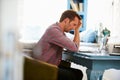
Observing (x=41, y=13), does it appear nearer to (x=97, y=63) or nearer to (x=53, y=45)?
(x=53, y=45)

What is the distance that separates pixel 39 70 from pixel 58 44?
0.33m

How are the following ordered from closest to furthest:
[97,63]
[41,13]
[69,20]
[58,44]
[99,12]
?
1. [97,63]
2. [58,44]
3. [69,20]
4. [41,13]
5. [99,12]

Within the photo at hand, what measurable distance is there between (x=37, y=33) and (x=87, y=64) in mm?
1318

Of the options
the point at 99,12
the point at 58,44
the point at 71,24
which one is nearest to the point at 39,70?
the point at 58,44

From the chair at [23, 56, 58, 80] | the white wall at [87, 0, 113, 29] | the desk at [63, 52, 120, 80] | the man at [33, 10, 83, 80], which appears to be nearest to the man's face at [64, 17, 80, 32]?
the man at [33, 10, 83, 80]

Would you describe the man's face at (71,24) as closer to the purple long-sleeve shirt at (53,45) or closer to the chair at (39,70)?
the purple long-sleeve shirt at (53,45)

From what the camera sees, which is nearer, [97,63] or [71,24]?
[97,63]

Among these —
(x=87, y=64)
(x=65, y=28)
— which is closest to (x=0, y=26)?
(x=87, y=64)

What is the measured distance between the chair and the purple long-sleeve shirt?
251mm

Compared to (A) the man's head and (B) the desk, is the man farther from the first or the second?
(B) the desk

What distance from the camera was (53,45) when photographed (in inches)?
85.3

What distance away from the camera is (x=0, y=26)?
33cm

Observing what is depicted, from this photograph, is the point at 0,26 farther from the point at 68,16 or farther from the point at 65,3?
the point at 65,3

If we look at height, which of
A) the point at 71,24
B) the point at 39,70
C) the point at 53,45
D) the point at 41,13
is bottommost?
the point at 39,70
